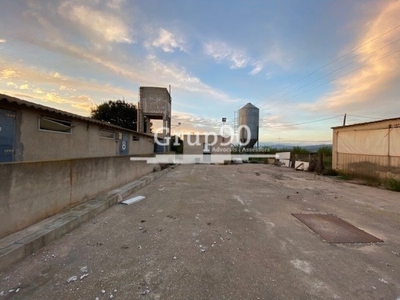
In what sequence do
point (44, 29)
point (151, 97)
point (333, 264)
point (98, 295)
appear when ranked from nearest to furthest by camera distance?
point (98, 295) → point (333, 264) → point (44, 29) → point (151, 97)

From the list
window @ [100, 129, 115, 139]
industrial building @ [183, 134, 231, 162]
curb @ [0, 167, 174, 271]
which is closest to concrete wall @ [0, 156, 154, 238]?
curb @ [0, 167, 174, 271]

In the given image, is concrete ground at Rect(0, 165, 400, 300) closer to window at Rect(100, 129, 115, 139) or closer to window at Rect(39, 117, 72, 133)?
window at Rect(39, 117, 72, 133)

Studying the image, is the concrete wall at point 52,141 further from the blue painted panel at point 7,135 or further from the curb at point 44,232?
the curb at point 44,232

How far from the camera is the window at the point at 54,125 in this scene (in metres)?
4.53

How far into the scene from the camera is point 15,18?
17.9ft

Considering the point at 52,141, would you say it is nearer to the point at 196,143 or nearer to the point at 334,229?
the point at 334,229

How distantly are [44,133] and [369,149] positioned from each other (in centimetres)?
1391

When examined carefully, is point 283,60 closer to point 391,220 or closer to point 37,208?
point 391,220

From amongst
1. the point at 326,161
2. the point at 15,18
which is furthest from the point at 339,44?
the point at 15,18

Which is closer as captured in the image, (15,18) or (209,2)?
(15,18)

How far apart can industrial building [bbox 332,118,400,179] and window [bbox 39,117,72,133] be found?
520 inches

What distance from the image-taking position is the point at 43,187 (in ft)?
10.8

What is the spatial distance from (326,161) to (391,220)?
37.9 feet

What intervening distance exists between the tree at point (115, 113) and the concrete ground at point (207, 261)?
24198mm
